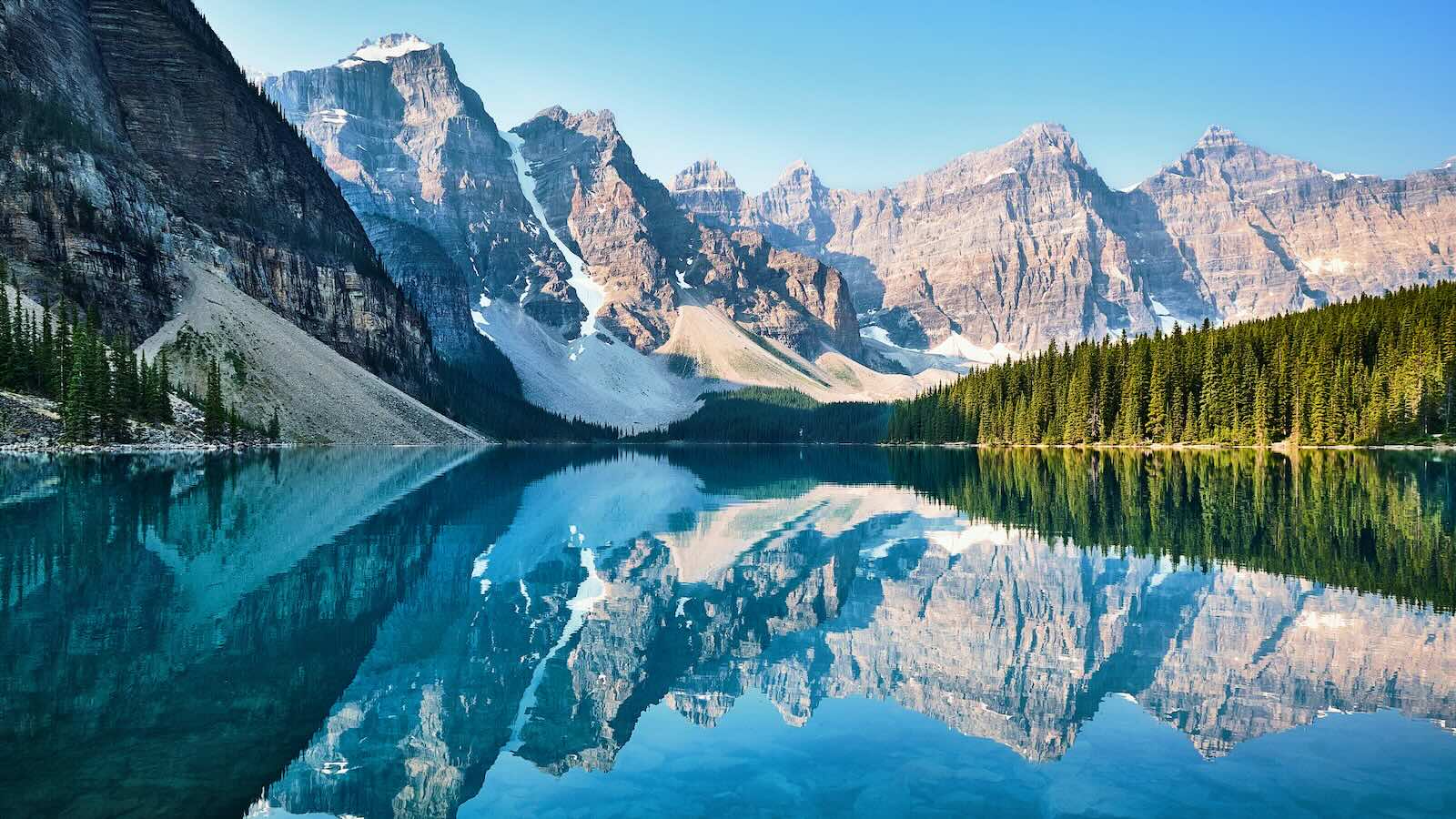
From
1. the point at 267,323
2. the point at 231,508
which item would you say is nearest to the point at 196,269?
the point at 267,323

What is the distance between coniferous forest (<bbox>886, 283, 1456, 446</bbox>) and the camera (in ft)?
256

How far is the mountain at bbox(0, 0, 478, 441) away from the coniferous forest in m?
91.6

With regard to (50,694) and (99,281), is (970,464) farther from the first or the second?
(99,281)

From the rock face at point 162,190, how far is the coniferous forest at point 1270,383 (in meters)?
114

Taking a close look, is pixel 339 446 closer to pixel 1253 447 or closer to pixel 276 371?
pixel 276 371

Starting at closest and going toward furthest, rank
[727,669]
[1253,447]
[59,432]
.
A: [727,669], [59,432], [1253,447]

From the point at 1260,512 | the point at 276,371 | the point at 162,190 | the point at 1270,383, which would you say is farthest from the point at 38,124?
the point at 1270,383

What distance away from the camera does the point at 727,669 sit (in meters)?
15.1

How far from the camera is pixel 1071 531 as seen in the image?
2950cm

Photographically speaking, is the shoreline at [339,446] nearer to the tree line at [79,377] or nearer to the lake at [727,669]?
the tree line at [79,377]

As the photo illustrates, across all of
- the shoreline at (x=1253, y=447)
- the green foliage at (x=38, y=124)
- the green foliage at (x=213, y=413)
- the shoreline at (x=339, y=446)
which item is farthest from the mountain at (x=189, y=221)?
the shoreline at (x=1253, y=447)

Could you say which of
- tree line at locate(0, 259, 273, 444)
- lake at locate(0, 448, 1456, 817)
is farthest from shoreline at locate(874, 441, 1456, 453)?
tree line at locate(0, 259, 273, 444)

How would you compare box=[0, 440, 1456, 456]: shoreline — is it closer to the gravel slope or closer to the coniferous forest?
the coniferous forest

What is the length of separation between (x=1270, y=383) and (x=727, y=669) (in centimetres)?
9164
